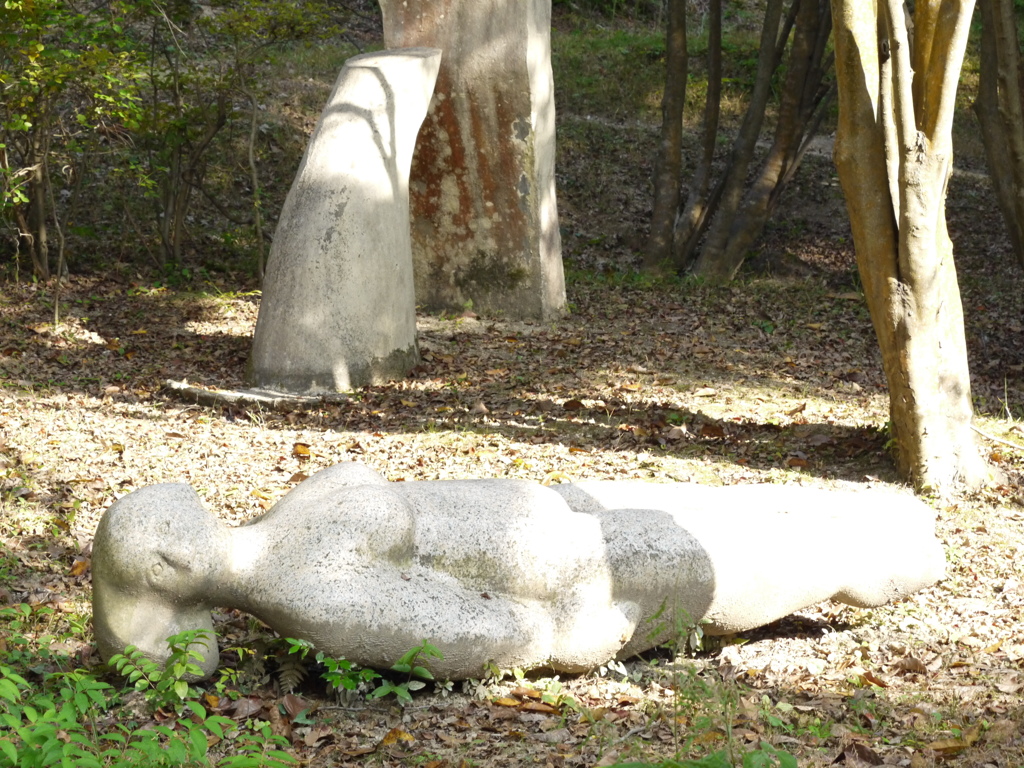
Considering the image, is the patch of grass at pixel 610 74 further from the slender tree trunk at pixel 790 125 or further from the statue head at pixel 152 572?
the statue head at pixel 152 572

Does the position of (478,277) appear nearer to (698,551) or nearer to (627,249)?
Answer: (627,249)

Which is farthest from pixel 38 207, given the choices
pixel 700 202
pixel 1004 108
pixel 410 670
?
pixel 1004 108

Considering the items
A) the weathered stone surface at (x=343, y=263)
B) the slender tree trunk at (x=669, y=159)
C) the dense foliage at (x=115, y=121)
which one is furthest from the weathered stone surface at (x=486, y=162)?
the slender tree trunk at (x=669, y=159)

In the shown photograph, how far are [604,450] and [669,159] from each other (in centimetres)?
623

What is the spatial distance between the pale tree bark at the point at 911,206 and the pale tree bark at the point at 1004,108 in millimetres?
3000

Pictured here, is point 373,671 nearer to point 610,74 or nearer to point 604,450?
point 604,450

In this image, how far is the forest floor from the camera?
11.6ft

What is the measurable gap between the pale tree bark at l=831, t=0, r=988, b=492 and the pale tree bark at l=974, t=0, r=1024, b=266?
3000mm

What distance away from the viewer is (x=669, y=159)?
11.9m

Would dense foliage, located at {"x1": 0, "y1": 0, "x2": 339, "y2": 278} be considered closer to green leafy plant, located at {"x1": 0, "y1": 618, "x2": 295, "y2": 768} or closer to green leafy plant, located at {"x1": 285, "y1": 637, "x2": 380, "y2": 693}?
green leafy plant, located at {"x1": 0, "y1": 618, "x2": 295, "y2": 768}

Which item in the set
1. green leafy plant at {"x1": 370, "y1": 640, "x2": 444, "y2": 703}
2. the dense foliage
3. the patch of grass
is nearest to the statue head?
green leafy plant at {"x1": 370, "y1": 640, "x2": 444, "y2": 703}

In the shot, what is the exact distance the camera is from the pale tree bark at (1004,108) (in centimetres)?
820

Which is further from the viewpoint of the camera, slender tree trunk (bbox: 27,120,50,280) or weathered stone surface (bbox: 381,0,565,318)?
weathered stone surface (bbox: 381,0,565,318)

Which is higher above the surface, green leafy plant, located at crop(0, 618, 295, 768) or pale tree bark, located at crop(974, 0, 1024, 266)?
pale tree bark, located at crop(974, 0, 1024, 266)
